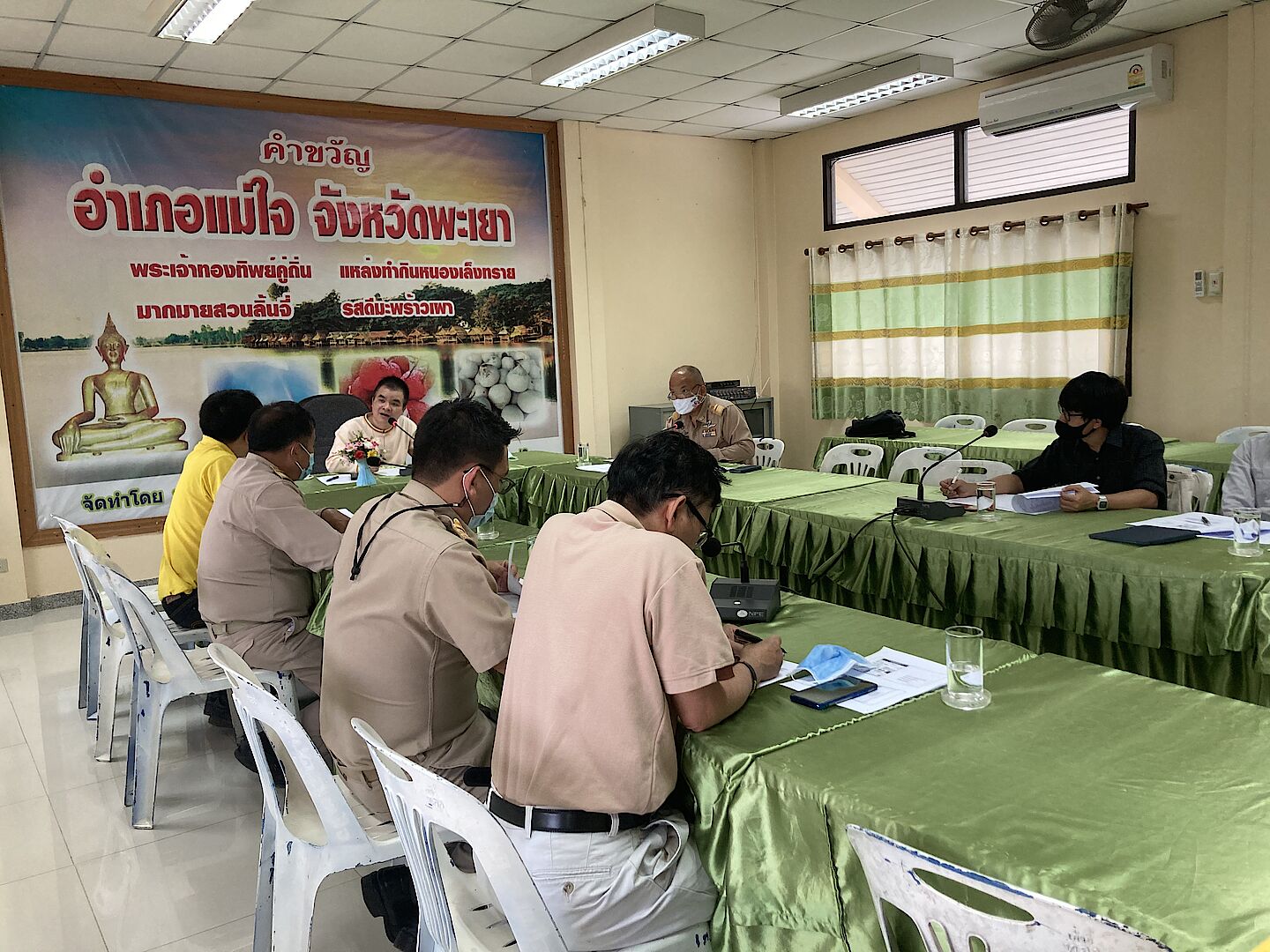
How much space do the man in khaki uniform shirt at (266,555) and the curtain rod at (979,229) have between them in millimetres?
5227

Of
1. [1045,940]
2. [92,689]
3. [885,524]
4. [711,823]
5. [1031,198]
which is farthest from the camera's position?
[1031,198]

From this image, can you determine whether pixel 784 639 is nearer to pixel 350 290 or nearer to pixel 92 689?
pixel 92 689

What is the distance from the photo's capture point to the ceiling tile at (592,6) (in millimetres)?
4812

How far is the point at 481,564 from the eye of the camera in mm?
2033

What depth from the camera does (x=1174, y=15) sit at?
5402 mm

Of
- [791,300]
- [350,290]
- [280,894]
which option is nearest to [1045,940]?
[280,894]

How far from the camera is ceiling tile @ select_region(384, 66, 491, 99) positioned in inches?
232

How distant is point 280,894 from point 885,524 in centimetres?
224

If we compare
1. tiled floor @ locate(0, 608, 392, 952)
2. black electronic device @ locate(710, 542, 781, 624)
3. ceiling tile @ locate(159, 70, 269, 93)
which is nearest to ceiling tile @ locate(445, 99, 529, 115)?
ceiling tile @ locate(159, 70, 269, 93)

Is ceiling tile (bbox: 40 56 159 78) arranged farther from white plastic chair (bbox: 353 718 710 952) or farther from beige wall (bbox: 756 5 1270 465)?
beige wall (bbox: 756 5 1270 465)

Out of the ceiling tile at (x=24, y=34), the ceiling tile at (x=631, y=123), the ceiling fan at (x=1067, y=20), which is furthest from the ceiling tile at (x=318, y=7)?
the ceiling fan at (x=1067, y=20)

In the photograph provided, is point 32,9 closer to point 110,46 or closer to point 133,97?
point 110,46

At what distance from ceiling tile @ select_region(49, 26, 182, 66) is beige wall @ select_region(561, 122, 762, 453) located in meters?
3.00

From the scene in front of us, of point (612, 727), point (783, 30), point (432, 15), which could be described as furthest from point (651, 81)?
point (612, 727)
